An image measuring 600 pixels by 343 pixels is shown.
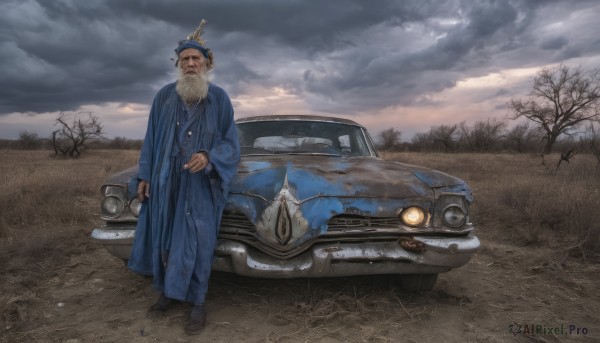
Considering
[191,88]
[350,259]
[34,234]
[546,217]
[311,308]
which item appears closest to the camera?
[350,259]

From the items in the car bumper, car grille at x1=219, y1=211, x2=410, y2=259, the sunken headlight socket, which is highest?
the sunken headlight socket

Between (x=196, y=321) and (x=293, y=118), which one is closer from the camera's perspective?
(x=196, y=321)

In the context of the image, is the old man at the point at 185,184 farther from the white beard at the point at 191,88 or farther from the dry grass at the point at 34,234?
the dry grass at the point at 34,234

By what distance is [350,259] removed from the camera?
8.55 feet

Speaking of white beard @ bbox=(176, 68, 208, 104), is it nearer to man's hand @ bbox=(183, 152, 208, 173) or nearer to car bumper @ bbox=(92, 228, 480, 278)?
man's hand @ bbox=(183, 152, 208, 173)

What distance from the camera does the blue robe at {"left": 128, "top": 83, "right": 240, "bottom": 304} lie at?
2578 mm

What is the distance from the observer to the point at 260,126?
4.20m

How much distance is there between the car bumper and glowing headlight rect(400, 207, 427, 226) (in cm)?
10

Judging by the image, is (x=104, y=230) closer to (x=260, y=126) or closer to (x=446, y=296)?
(x=260, y=126)

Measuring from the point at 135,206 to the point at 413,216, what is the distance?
1920 mm

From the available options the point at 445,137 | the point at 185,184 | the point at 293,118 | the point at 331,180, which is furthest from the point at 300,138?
the point at 445,137

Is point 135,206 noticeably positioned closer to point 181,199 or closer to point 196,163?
point 181,199

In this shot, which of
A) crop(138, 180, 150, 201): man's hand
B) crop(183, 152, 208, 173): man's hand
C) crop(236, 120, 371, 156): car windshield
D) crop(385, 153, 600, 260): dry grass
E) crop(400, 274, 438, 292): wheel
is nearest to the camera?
crop(183, 152, 208, 173): man's hand

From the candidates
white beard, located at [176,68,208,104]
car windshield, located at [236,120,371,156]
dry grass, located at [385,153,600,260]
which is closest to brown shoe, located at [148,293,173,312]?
white beard, located at [176,68,208,104]
